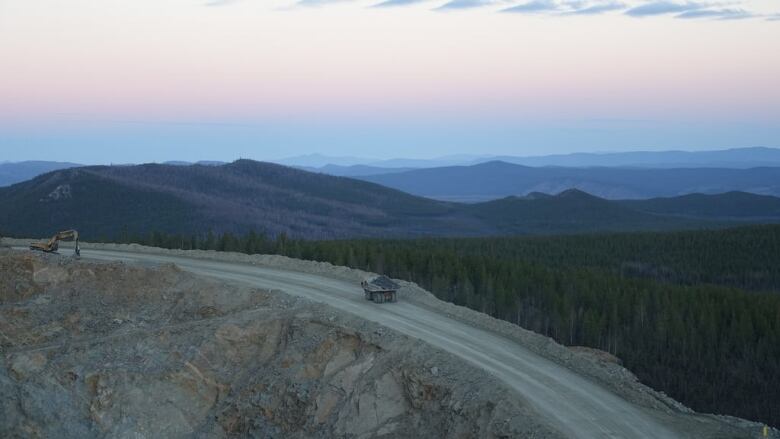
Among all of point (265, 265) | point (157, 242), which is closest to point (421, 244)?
point (157, 242)

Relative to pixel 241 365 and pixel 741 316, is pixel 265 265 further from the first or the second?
pixel 741 316

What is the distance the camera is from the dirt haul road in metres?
26.5

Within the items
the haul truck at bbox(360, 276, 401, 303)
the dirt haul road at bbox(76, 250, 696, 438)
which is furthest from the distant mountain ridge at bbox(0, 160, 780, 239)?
the haul truck at bbox(360, 276, 401, 303)

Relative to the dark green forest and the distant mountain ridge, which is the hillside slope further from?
the dark green forest

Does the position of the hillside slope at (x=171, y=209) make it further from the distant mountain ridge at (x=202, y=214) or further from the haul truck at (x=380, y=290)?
the haul truck at (x=380, y=290)

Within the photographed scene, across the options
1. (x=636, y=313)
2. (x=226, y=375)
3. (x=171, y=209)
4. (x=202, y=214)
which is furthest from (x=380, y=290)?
(x=171, y=209)

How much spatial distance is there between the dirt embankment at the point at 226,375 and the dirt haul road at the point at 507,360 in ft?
5.18

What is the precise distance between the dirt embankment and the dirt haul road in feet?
5.18

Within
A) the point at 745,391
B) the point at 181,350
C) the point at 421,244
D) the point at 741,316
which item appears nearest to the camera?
the point at 745,391

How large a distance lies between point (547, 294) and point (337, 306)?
52.2 feet

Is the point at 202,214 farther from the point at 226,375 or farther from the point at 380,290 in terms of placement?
the point at 226,375

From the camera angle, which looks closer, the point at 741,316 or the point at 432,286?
the point at 741,316

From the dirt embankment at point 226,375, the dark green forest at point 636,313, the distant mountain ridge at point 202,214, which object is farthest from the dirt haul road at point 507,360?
the distant mountain ridge at point 202,214

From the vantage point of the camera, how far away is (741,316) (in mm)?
42062
